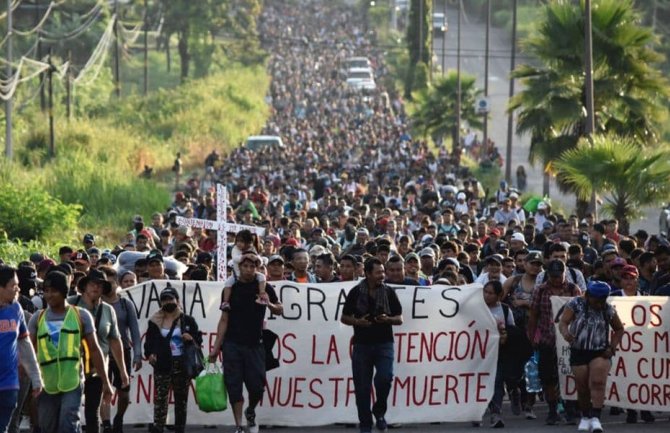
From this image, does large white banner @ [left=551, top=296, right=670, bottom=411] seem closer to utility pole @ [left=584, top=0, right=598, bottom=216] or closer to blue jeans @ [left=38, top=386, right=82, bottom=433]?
blue jeans @ [left=38, top=386, right=82, bottom=433]

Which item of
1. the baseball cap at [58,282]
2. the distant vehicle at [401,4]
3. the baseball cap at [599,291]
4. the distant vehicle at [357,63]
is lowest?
the baseball cap at [599,291]

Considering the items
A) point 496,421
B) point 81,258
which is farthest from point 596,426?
point 81,258

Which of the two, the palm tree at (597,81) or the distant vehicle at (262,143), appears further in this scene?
the distant vehicle at (262,143)

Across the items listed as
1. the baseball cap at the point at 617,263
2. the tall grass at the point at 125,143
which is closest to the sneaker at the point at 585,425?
the baseball cap at the point at 617,263

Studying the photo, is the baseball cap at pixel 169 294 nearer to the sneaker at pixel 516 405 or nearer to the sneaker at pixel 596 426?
the sneaker at pixel 516 405

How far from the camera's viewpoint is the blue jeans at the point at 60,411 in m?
11.2

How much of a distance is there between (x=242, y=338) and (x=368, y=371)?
99 centimetres

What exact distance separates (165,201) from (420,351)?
27726mm

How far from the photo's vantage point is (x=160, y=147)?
61.5m

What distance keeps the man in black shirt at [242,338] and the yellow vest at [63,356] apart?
2.28m

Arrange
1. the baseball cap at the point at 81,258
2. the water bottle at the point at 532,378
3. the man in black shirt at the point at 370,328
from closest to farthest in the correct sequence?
the man in black shirt at the point at 370,328 → the water bottle at the point at 532,378 → the baseball cap at the point at 81,258

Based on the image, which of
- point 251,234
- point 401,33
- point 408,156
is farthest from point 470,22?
point 251,234

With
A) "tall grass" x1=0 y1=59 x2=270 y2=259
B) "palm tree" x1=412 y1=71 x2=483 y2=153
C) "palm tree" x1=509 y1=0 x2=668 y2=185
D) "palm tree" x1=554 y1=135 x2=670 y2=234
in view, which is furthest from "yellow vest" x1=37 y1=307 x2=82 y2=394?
"palm tree" x1=412 y1=71 x2=483 y2=153

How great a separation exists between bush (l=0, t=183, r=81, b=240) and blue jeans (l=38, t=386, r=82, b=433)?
70.3ft
